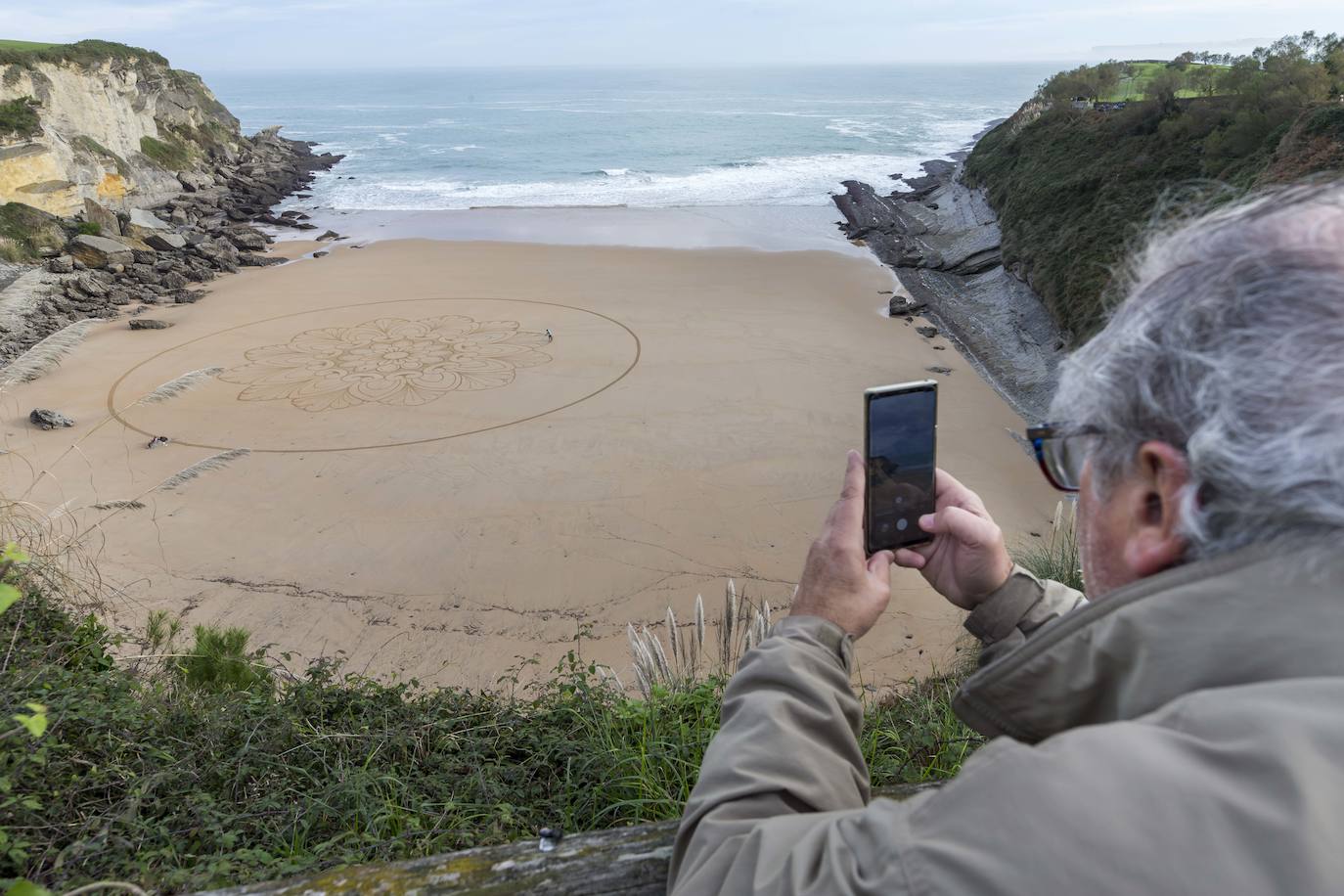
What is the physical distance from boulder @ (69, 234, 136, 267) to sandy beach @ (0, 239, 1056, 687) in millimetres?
3686

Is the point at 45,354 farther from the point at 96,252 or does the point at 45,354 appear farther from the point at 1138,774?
the point at 1138,774

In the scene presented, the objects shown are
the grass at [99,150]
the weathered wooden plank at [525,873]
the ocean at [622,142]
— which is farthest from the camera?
the ocean at [622,142]

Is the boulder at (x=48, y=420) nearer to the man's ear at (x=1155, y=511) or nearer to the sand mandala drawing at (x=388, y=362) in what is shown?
the sand mandala drawing at (x=388, y=362)

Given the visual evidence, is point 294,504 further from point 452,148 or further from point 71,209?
point 452,148

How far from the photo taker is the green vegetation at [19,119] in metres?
21.6

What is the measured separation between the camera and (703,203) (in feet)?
104

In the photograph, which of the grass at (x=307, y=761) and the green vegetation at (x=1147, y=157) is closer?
the grass at (x=307, y=761)

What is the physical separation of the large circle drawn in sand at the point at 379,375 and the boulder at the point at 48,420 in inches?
26.9

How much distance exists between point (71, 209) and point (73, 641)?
23632 mm

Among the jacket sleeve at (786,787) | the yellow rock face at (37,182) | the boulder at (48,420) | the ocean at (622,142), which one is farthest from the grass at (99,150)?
the jacket sleeve at (786,787)

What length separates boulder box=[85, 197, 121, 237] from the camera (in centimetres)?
2189

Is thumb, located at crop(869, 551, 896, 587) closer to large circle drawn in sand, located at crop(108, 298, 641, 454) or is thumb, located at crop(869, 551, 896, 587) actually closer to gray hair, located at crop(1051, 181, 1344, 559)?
gray hair, located at crop(1051, 181, 1344, 559)

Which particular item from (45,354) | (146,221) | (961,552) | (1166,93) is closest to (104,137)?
(146,221)

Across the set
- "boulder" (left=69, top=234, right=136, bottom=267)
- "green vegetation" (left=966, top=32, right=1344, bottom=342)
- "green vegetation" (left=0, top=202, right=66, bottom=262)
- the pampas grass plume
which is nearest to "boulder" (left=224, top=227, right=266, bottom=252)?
"boulder" (left=69, top=234, right=136, bottom=267)
